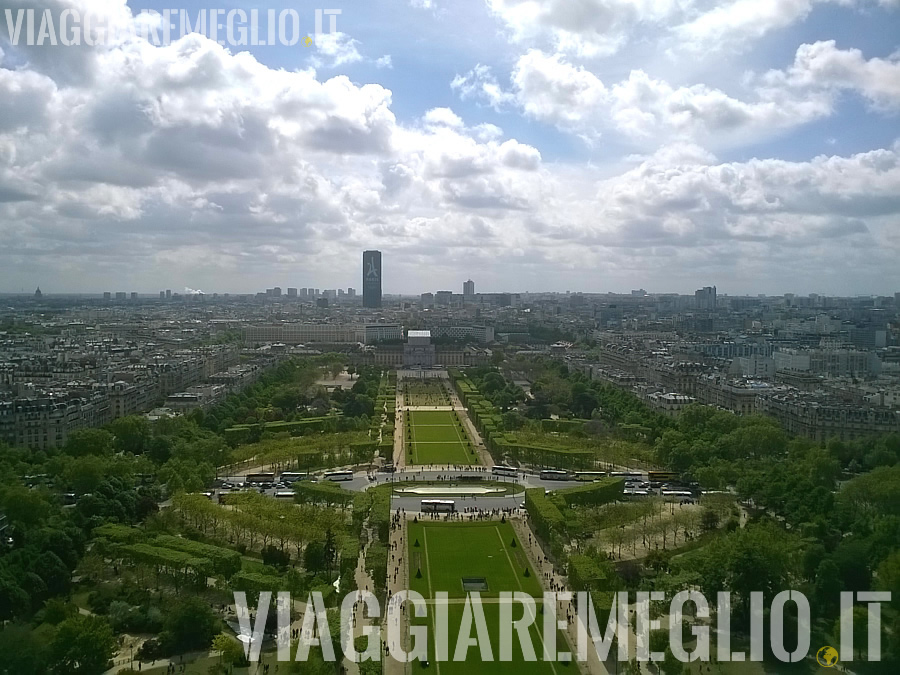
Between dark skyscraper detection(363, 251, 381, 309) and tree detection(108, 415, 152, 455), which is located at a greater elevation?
dark skyscraper detection(363, 251, 381, 309)

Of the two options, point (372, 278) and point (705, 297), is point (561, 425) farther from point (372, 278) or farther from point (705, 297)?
point (372, 278)

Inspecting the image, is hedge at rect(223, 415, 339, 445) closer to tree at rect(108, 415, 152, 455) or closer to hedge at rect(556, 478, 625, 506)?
tree at rect(108, 415, 152, 455)

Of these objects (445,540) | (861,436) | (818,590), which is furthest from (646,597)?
(861,436)

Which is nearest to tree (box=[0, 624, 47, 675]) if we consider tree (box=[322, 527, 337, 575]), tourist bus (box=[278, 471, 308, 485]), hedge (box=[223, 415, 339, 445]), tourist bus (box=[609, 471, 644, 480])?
tree (box=[322, 527, 337, 575])

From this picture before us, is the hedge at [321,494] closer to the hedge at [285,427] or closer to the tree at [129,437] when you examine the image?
the tree at [129,437]

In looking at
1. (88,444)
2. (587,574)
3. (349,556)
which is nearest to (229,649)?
(349,556)

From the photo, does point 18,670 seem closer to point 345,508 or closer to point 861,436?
point 345,508
